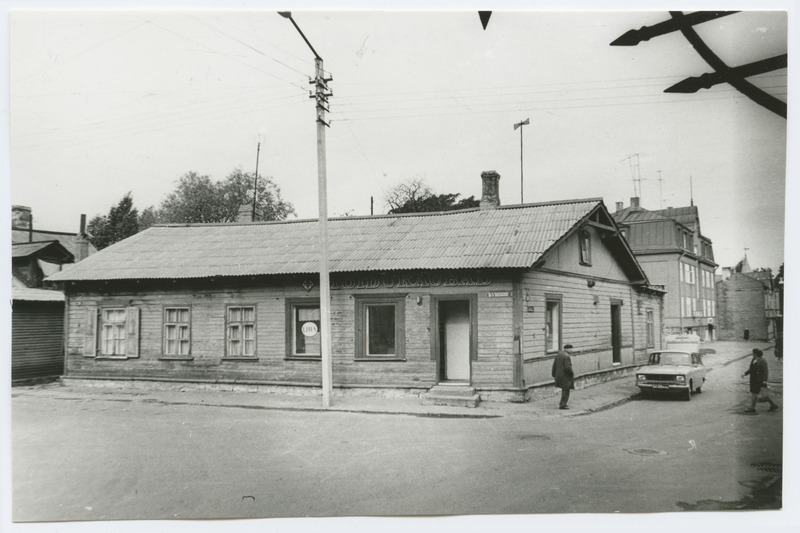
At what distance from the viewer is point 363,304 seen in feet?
49.9

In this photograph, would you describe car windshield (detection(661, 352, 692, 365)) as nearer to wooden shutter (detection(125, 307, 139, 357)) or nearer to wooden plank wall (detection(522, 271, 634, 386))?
wooden plank wall (detection(522, 271, 634, 386))

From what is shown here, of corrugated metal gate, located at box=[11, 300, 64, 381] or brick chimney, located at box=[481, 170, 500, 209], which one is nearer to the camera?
brick chimney, located at box=[481, 170, 500, 209]

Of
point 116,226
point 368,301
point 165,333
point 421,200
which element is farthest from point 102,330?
point 421,200

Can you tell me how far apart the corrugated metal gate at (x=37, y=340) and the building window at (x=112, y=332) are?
262cm

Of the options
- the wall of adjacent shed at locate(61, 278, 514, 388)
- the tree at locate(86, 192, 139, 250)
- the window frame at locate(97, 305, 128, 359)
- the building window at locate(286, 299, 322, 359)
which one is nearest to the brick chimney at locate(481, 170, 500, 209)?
the wall of adjacent shed at locate(61, 278, 514, 388)

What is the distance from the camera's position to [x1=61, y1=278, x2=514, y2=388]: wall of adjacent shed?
14.1m

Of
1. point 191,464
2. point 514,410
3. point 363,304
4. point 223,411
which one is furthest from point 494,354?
point 191,464

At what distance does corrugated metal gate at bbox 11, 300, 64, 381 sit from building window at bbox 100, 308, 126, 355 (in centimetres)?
262

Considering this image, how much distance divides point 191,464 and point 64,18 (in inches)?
277

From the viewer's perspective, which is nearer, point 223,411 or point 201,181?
point 223,411

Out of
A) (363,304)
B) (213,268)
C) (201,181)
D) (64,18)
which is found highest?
(201,181)

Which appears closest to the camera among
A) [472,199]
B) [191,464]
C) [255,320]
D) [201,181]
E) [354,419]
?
[191,464]

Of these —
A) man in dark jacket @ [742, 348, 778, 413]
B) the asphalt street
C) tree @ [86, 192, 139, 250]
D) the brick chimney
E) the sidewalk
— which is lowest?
the sidewalk

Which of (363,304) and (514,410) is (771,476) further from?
(363,304)
